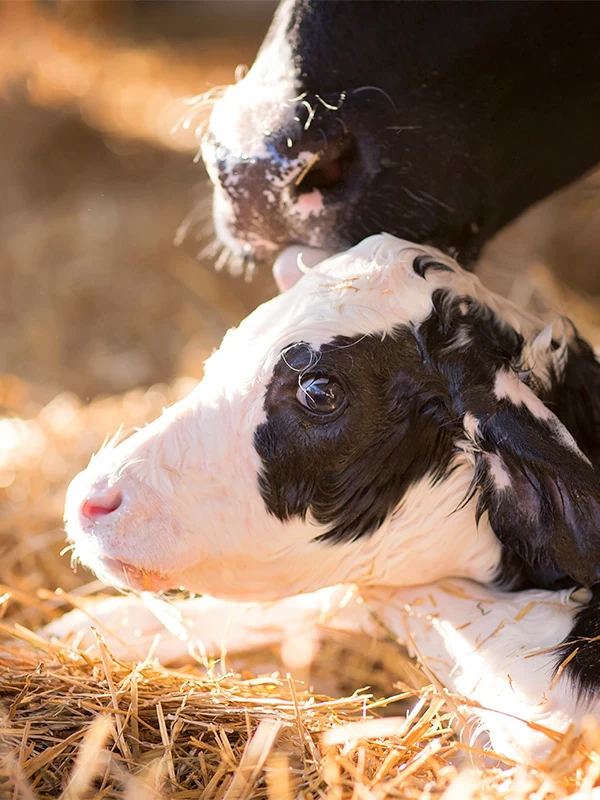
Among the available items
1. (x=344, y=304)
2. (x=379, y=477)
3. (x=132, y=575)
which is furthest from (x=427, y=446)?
(x=132, y=575)

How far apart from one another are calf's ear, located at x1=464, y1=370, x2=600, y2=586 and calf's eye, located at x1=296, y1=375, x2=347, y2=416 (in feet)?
1.02

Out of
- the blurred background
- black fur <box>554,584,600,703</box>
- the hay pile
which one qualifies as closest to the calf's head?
black fur <box>554,584,600,703</box>

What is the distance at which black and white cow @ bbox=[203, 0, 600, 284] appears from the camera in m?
2.63

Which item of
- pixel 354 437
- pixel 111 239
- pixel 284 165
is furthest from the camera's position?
pixel 111 239

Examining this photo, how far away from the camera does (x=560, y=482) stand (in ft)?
7.09

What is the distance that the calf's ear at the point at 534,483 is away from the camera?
215 cm

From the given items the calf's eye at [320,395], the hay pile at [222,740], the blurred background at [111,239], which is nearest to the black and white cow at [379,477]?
the calf's eye at [320,395]

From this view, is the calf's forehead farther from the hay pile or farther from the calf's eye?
the hay pile

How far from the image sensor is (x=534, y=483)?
2.21m

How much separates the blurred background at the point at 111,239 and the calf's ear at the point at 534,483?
1326 mm

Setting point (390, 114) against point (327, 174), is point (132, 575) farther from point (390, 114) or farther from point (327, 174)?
point (390, 114)

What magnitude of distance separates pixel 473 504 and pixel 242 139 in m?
1.13

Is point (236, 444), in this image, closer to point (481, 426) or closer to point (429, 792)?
point (481, 426)

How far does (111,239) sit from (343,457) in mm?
4008
